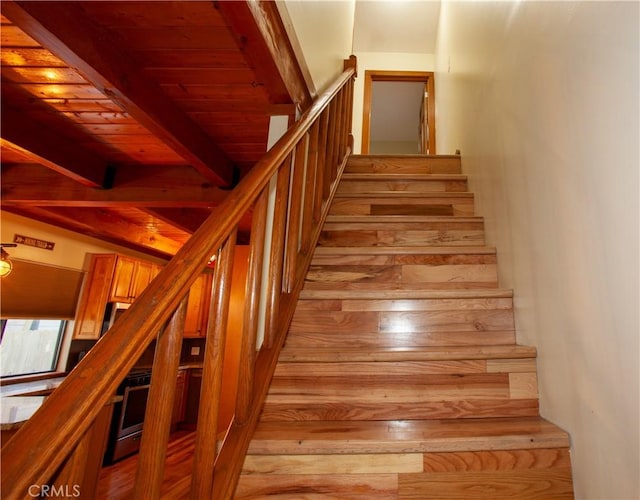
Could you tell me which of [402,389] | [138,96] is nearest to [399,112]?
[138,96]

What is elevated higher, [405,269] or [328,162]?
[328,162]

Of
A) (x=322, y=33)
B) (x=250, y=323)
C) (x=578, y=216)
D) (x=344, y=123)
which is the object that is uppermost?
(x=322, y=33)

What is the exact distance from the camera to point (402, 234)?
1.93m

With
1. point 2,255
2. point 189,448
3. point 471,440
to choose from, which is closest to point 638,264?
point 471,440

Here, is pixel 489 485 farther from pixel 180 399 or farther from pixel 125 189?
pixel 180 399

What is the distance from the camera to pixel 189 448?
4113 mm

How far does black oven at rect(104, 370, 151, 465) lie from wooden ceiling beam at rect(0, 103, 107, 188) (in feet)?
6.98

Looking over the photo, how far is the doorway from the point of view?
452 cm

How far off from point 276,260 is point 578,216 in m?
0.96

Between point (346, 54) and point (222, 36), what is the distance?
2.69m

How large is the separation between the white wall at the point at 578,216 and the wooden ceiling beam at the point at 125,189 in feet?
6.56

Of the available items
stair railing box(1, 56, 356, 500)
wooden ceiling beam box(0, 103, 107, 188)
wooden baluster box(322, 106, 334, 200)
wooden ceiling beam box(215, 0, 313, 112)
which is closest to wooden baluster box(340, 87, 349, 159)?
wooden baluster box(322, 106, 334, 200)

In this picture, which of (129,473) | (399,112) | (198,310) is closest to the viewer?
(129,473)

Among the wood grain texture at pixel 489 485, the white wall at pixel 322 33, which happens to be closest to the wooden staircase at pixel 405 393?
the wood grain texture at pixel 489 485
